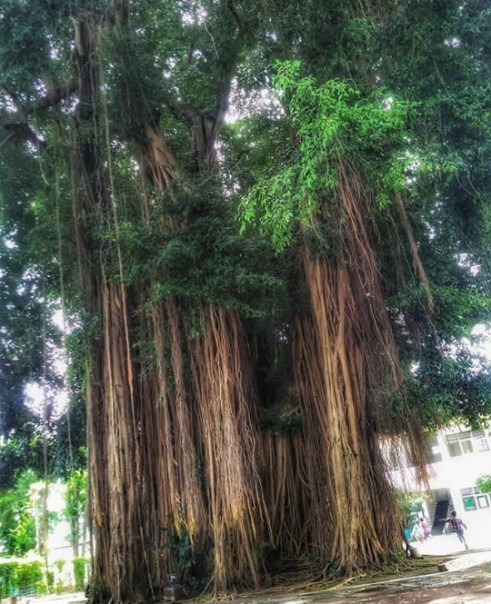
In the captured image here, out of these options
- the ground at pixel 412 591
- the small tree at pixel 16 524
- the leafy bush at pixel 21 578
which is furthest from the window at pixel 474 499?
the small tree at pixel 16 524

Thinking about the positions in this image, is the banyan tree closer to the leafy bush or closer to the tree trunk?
the tree trunk

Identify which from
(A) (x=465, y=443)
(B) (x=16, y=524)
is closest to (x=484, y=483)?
(A) (x=465, y=443)

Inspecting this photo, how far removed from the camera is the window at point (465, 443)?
1523 cm

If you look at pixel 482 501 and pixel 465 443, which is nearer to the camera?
pixel 482 501

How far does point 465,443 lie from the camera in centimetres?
1567

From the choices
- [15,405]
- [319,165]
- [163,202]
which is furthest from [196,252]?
[15,405]

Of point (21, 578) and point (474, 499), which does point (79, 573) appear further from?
point (474, 499)

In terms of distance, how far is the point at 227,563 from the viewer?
4.07m

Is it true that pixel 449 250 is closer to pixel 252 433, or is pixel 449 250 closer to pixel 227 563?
pixel 252 433

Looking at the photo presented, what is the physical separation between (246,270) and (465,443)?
13753 millimetres

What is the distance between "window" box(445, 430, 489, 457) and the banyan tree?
444 inches

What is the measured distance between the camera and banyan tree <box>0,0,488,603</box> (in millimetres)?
4027

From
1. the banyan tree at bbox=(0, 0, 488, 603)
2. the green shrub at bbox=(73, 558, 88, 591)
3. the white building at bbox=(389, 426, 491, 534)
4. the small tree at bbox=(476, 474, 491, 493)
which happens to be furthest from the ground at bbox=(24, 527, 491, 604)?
the white building at bbox=(389, 426, 491, 534)

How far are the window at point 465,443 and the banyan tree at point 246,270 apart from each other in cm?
1128
